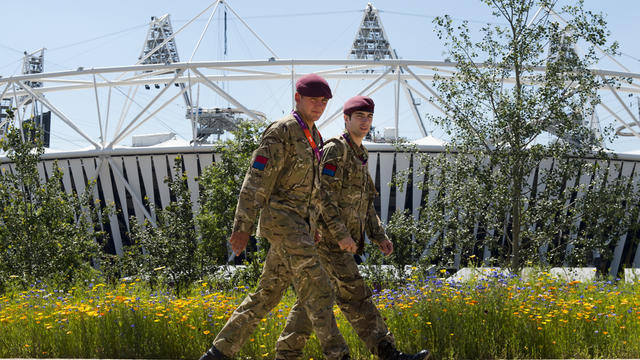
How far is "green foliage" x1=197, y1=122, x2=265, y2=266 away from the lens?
45.3 feet

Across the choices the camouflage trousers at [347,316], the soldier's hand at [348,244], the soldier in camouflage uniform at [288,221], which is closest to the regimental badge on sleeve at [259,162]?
the soldier in camouflage uniform at [288,221]

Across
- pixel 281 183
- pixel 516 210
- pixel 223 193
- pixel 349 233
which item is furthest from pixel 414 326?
pixel 223 193

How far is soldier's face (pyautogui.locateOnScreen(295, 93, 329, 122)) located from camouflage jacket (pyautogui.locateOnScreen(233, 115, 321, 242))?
11cm

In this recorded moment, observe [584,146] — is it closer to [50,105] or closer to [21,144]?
[21,144]

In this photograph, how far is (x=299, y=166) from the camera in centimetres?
365

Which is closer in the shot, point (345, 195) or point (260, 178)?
point (260, 178)

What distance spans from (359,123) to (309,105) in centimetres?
50

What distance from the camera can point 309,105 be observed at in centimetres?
377

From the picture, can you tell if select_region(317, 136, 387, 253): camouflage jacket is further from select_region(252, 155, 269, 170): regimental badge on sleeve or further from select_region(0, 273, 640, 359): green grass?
select_region(0, 273, 640, 359): green grass

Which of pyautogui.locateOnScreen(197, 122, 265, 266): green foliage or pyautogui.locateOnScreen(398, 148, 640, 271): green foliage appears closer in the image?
pyautogui.locateOnScreen(398, 148, 640, 271): green foliage

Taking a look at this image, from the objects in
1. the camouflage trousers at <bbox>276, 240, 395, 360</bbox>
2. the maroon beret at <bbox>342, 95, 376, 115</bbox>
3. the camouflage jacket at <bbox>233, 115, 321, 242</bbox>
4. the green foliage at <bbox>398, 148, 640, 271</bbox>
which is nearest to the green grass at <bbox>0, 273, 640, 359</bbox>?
the camouflage trousers at <bbox>276, 240, 395, 360</bbox>

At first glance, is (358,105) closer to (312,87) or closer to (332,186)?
(312,87)

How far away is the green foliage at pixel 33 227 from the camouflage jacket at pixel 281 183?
8.18m

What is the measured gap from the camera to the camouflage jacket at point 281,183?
3.50 meters
